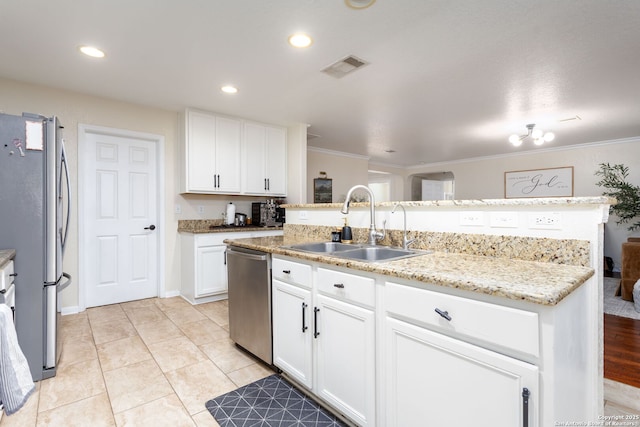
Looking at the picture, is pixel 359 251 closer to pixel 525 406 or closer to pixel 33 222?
pixel 525 406

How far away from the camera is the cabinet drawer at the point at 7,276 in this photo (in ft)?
4.98

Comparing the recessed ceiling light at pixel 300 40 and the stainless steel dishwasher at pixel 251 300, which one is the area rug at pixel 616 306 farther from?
the recessed ceiling light at pixel 300 40

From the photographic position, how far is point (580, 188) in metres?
5.83

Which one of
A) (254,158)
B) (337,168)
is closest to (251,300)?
(254,158)

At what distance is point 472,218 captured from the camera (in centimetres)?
167

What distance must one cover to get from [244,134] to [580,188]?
6.11 meters

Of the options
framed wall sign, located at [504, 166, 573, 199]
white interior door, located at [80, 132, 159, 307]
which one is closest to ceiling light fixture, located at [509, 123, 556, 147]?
framed wall sign, located at [504, 166, 573, 199]

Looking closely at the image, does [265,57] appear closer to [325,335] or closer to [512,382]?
[325,335]

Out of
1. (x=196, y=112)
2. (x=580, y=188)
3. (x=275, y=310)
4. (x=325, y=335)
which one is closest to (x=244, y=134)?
(x=196, y=112)

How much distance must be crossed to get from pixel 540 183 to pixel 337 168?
4.07m

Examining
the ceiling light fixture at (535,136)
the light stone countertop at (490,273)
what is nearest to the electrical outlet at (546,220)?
the light stone countertop at (490,273)

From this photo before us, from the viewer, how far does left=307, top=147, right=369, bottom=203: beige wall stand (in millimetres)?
6238

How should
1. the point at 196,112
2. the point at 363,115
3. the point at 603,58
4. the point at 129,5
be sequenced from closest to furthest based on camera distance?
the point at 129,5
the point at 603,58
the point at 196,112
the point at 363,115

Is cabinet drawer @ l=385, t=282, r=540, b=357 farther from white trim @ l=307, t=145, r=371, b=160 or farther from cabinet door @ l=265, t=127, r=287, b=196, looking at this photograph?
white trim @ l=307, t=145, r=371, b=160
